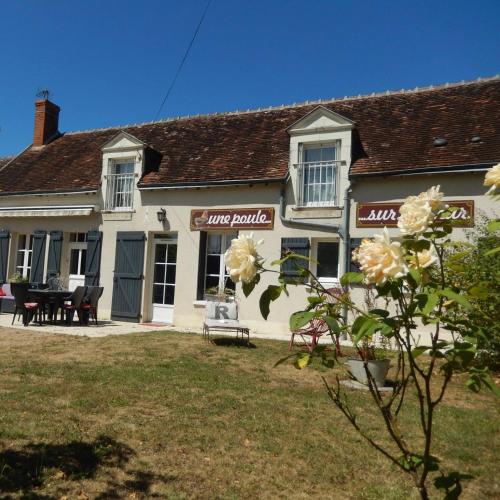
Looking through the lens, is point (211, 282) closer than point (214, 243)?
Yes

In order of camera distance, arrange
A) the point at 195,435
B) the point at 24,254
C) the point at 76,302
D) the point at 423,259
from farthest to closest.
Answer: the point at 24,254 → the point at 76,302 → the point at 195,435 → the point at 423,259

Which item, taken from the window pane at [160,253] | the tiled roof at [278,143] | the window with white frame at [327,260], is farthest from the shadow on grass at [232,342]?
the tiled roof at [278,143]

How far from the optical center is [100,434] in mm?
4105

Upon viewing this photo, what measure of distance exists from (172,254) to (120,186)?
2.79m

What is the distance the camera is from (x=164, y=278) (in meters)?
12.9

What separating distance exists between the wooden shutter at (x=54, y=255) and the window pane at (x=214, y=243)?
489 cm

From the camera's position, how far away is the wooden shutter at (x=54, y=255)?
1399cm

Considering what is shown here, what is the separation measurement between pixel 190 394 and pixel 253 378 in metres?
1.28

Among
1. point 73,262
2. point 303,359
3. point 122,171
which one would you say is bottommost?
point 303,359

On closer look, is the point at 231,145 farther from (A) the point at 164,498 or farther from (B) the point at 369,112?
(A) the point at 164,498

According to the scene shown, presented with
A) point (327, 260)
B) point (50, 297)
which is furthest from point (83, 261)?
point (327, 260)

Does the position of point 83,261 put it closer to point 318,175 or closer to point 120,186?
point 120,186

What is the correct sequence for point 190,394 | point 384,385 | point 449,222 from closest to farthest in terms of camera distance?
point 449,222, point 190,394, point 384,385

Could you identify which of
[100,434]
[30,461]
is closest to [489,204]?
[100,434]
